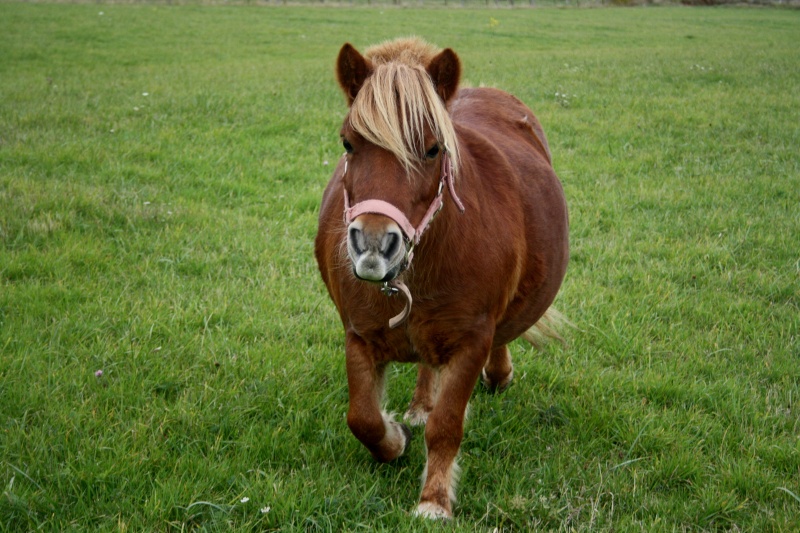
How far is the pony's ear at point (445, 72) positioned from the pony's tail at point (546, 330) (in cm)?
201

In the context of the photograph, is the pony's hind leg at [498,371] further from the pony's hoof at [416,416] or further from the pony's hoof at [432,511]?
the pony's hoof at [432,511]

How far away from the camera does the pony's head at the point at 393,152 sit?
2668 mm

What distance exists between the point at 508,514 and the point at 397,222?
4.75 feet

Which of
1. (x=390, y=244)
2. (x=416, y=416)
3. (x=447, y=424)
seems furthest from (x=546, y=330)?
(x=390, y=244)

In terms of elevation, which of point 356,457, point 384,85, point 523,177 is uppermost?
point 384,85

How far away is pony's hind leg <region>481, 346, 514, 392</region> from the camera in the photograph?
4441 mm

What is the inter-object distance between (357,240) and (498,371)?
210 centimetres

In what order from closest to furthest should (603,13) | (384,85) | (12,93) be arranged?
(384,85) < (12,93) < (603,13)

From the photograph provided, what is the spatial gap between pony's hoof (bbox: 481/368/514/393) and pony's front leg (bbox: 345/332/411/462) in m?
1.16

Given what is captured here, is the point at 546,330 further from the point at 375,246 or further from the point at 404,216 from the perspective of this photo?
the point at 375,246

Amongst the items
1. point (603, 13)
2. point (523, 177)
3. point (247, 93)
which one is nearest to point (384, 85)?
point (523, 177)

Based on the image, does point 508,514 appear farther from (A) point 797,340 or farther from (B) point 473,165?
(A) point 797,340

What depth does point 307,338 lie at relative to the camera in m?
4.96

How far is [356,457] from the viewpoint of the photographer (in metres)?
3.74
